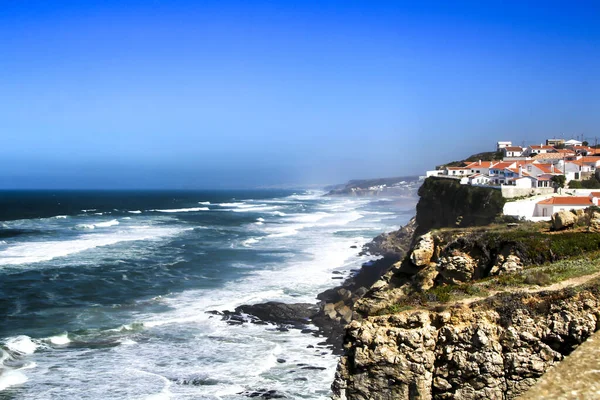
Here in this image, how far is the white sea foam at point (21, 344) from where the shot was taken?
83.0 feet

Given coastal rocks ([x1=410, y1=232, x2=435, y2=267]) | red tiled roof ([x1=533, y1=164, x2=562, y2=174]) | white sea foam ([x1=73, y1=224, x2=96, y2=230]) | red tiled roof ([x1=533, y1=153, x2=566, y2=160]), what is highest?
red tiled roof ([x1=533, y1=153, x2=566, y2=160])

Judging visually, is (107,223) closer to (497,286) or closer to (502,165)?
(502,165)

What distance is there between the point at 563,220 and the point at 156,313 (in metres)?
22.3

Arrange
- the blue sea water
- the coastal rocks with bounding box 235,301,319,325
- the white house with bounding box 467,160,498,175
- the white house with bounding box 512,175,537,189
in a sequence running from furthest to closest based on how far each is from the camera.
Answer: the white house with bounding box 467,160,498,175, the white house with bounding box 512,175,537,189, the coastal rocks with bounding box 235,301,319,325, the blue sea water

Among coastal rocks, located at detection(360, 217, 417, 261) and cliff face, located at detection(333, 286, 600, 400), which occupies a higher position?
cliff face, located at detection(333, 286, 600, 400)

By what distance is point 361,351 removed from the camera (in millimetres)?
12758

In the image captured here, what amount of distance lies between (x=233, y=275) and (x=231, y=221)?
47.5 metres

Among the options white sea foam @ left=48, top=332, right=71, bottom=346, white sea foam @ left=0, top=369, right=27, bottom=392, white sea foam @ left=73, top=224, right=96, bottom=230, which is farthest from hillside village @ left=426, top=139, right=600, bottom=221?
white sea foam @ left=73, top=224, right=96, bottom=230

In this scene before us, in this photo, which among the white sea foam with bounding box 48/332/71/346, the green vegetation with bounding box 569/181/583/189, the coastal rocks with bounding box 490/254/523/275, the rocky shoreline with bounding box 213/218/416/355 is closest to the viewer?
the coastal rocks with bounding box 490/254/523/275

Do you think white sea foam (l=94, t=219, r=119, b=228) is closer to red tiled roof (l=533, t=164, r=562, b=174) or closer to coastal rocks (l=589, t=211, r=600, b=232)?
red tiled roof (l=533, t=164, r=562, b=174)

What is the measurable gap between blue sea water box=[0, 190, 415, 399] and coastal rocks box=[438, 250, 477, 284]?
21.0 ft

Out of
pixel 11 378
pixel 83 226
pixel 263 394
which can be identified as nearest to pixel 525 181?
pixel 263 394

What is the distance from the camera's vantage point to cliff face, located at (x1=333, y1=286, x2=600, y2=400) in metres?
→ 12.0

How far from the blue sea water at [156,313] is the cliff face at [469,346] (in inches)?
328
